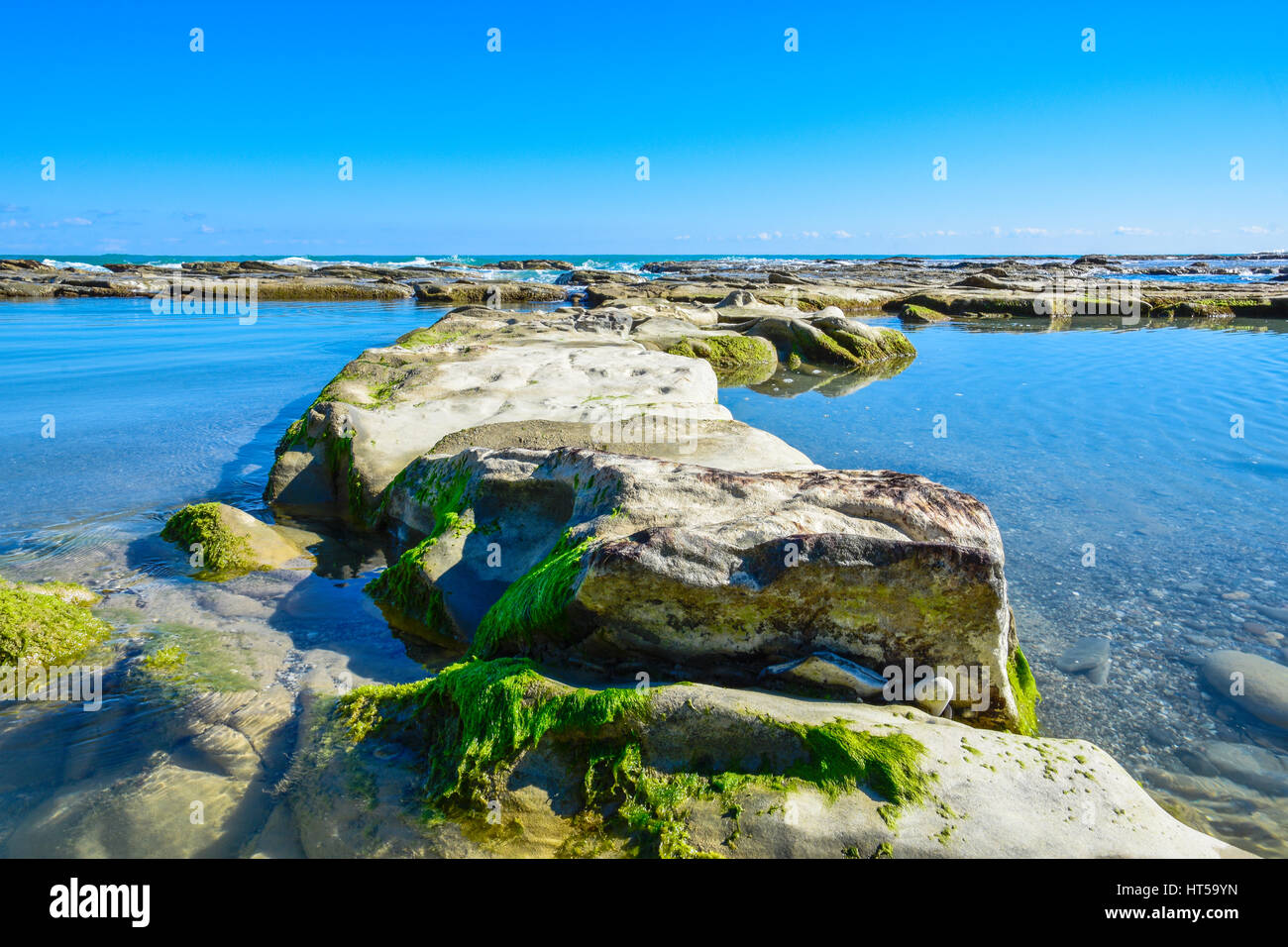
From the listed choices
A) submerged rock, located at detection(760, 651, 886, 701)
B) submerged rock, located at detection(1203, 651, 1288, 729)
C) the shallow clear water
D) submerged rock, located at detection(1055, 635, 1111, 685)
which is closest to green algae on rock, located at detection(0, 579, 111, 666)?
the shallow clear water

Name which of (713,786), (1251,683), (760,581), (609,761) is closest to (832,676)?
(760,581)

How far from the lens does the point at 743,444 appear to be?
22.6ft

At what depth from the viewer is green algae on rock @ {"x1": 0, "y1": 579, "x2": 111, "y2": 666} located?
14.5ft

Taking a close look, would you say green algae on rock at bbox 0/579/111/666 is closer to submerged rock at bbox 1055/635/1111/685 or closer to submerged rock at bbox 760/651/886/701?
submerged rock at bbox 760/651/886/701

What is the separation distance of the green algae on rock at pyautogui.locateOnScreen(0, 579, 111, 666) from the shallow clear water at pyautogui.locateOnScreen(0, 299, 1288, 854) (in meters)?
0.22

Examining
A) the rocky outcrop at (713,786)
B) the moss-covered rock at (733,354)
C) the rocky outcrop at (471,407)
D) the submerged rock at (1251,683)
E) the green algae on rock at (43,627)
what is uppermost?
the moss-covered rock at (733,354)

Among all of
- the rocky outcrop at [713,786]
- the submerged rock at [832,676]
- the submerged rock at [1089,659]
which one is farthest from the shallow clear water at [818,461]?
the submerged rock at [832,676]

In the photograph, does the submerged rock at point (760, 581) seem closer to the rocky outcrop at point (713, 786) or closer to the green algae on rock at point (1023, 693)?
the green algae on rock at point (1023, 693)

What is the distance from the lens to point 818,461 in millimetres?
9133

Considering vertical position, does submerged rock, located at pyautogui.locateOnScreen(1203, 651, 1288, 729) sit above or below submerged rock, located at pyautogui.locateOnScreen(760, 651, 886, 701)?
below

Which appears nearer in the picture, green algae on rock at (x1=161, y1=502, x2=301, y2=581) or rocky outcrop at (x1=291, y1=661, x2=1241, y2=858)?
rocky outcrop at (x1=291, y1=661, x2=1241, y2=858)

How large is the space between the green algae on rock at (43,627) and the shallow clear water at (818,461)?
0.22 metres

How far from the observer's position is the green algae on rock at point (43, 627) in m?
4.43
